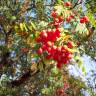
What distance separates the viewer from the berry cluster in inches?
149

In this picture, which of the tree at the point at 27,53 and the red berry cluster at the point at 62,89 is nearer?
the tree at the point at 27,53

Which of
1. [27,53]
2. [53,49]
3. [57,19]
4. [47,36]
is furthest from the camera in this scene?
[27,53]

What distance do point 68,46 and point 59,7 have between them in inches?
31.0

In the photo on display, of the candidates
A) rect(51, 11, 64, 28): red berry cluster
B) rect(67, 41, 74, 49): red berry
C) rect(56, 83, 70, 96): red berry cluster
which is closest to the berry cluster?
rect(67, 41, 74, 49): red berry

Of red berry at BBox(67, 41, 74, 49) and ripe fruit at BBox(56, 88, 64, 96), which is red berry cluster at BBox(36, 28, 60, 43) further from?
ripe fruit at BBox(56, 88, 64, 96)

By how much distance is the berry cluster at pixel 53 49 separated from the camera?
3777mm

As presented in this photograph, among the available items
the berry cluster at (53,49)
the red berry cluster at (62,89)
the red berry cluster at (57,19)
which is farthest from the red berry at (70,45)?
the red berry cluster at (62,89)

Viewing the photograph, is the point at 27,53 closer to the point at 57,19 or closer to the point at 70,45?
the point at 57,19

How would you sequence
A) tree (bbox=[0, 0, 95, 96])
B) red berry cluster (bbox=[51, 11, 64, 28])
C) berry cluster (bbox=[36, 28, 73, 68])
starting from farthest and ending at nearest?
1. tree (bbox=[0, 0, 95, 96])
2. red berry cluster (bbox=[51, 11, 64, 28])
3. berry cluster (bbox=[36, 28, 73, 68])

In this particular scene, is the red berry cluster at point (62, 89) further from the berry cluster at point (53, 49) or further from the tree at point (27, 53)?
the berry cluster at point (53, 49)

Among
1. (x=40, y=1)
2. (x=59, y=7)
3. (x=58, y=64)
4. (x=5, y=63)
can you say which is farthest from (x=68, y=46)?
(x=5, y=63)

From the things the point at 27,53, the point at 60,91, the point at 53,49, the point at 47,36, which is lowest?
the point at 60,91

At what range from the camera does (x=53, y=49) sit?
12.3ft

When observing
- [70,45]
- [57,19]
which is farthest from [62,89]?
[70,45]
